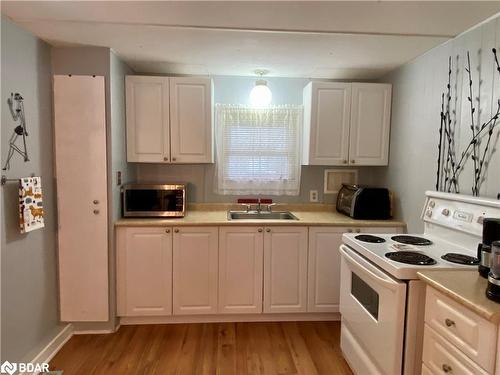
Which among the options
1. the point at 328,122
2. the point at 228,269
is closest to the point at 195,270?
the point at 228,269

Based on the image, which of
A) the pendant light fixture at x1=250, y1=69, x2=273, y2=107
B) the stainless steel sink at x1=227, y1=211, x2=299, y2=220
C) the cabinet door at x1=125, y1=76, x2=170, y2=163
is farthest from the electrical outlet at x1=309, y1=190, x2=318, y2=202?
the cabinet door at x1=125, y1=76, x2=170, y2=163

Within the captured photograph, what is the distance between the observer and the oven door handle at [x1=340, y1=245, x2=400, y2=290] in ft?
4.82

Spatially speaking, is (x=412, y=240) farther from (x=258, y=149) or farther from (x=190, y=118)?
(x=190, y=118)

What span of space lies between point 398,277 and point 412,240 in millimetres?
638

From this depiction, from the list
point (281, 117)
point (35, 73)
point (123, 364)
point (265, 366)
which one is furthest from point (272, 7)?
point (123, 364)

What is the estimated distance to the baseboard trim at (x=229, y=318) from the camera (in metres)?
2.56

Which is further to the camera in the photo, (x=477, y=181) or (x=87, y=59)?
(x=87, y=59)

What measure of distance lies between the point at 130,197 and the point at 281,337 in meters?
1.65

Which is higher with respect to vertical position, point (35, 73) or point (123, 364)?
point (35, 73)

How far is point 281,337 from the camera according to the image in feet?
7.95

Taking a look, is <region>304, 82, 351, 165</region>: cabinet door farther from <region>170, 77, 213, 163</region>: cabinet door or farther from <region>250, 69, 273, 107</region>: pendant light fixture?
<region>170, 77, 213, 163</region>: cabinet door

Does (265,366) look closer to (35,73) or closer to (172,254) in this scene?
(172,254)

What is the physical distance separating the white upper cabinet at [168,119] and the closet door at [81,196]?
0.37 m

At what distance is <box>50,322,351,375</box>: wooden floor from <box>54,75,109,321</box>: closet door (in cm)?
28
